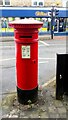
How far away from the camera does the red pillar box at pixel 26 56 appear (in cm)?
458

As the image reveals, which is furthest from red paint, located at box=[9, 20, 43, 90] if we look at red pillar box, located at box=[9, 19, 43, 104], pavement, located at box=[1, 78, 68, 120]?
pavement, located at box=[1, 78, 68, 120]

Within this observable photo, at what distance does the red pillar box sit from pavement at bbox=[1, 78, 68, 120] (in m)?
0.17

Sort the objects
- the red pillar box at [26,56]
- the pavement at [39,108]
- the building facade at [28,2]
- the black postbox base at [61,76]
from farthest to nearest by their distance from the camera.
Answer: the building facade at [28,2]
the black postbox base at [61,76]
the red pillar box at [26,56]
the pavement at [39,108]

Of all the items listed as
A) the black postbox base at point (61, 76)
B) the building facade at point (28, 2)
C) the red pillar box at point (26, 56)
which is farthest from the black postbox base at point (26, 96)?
the building facade at point (28, 2)

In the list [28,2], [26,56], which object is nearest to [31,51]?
[26,56]

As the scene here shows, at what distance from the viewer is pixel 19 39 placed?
4.68 meters

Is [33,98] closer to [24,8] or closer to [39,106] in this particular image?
[39,106]

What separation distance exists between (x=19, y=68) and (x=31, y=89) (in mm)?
492

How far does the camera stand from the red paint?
14.9 ft

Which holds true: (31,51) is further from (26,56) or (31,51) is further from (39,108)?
(39,108)

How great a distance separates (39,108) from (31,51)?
1.13m

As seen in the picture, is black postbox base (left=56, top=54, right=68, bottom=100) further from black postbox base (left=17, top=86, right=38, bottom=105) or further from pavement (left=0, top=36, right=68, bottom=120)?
black postbox base (left=17, top=86, right=38, bottom=105)

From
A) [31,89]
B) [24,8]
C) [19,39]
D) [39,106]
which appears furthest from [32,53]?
[24,8]

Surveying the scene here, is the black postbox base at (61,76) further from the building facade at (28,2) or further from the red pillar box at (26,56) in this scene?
the building facade at (28,2)
